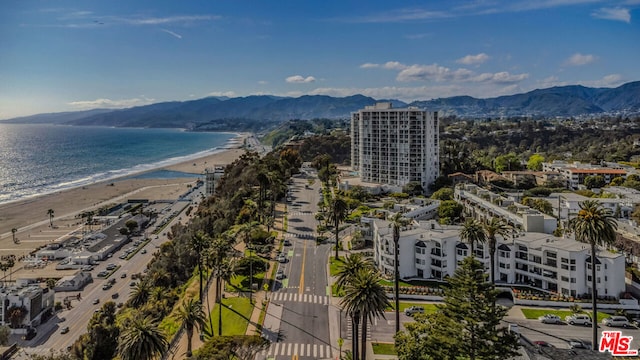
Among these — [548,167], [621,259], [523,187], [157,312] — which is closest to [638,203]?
[523,187]

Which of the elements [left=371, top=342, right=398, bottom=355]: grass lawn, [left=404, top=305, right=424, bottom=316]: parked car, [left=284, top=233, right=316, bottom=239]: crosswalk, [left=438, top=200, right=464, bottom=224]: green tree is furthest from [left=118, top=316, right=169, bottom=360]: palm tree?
[left=438, top=200, right=464, bottom=224]: green tree

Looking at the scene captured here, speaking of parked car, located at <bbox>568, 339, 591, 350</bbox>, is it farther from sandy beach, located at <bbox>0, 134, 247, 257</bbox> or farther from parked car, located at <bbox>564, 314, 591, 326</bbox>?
sandy beach, located at <bbox>0, 134, 247, 257</bbox>

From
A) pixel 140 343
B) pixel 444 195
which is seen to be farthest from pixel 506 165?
pixel 140 343

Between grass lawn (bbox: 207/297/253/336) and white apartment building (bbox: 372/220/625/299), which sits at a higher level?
white apartment building (bbox: 372/220/625/299)

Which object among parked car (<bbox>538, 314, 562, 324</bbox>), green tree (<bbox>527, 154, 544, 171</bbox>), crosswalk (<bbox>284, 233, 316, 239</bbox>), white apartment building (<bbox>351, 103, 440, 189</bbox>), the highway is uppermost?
white apartment building (<bbox>351, 103, 440, 189</bbox>)

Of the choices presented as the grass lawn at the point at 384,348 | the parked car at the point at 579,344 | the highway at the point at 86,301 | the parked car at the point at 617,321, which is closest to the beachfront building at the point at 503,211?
the parked car at the point at 617,321

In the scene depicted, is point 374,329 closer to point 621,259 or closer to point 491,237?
point 491,237
